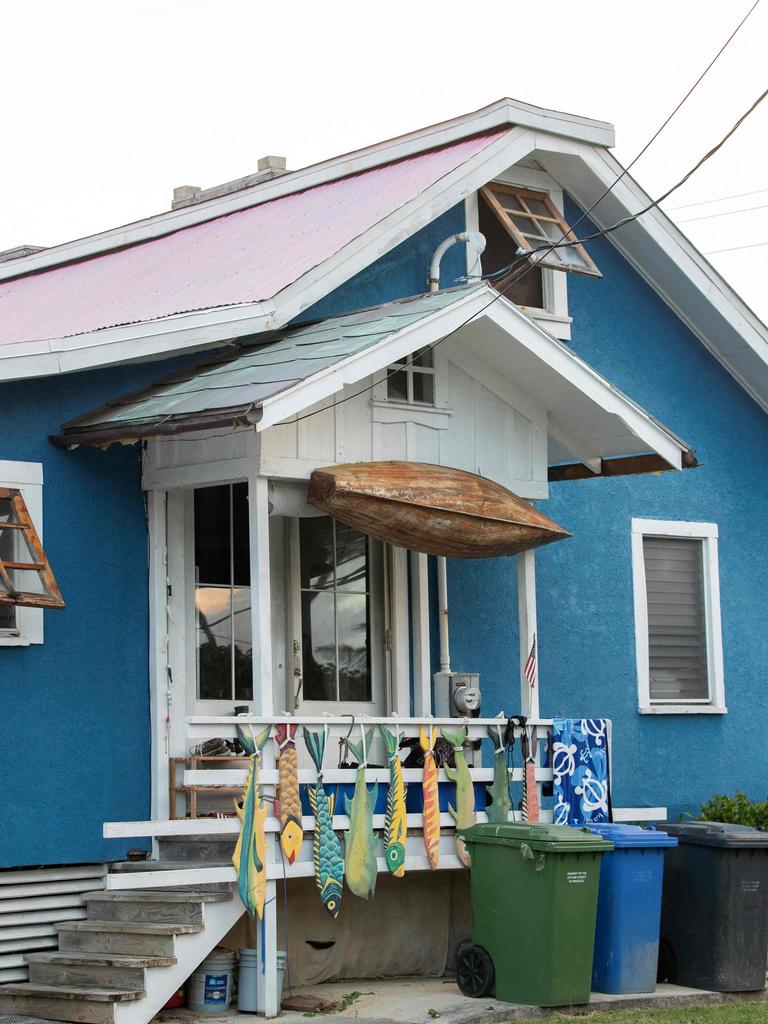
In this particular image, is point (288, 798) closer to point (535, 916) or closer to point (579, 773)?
point (535, 916)

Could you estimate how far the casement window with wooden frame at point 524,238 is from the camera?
12594 millimetres

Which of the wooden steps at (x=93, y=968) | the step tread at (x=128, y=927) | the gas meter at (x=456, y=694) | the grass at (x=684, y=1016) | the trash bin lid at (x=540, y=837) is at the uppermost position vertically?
the gas meter at (x=456, y=694)

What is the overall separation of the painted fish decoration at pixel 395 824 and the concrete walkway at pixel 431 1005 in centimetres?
76

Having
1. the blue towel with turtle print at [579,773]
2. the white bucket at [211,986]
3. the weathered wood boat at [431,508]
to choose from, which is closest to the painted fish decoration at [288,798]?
the white bucket at [211,986]

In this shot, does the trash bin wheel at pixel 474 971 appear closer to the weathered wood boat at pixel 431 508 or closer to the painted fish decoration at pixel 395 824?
the painted fish decoration at pixel 395 824

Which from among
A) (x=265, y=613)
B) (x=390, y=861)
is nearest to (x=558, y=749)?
(x=390, y=861)

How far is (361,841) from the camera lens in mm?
10016

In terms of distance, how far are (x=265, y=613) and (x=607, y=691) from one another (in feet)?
13.7

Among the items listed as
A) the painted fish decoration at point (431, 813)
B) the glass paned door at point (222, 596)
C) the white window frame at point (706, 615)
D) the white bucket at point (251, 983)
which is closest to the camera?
the white bucket at point (251, 983)

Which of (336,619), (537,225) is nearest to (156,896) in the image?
(336,619)

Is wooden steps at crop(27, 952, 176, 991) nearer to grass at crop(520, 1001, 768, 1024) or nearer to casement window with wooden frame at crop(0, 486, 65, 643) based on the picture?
casement window with wooden frame at crop(0, 486, 65, 643)

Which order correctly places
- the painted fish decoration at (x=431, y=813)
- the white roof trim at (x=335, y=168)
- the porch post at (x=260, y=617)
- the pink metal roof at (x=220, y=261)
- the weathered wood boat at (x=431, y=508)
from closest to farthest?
the porch post at (x=260, y=617), the weathered wood boat at (x=431, y=508), the painted fish decoration at (x=431, y=813), the pink metal roof at (x=220, y=261), the white roof trim at (x=335, y=168)

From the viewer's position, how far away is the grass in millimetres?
9094

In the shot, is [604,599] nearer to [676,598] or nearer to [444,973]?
[676,598]
